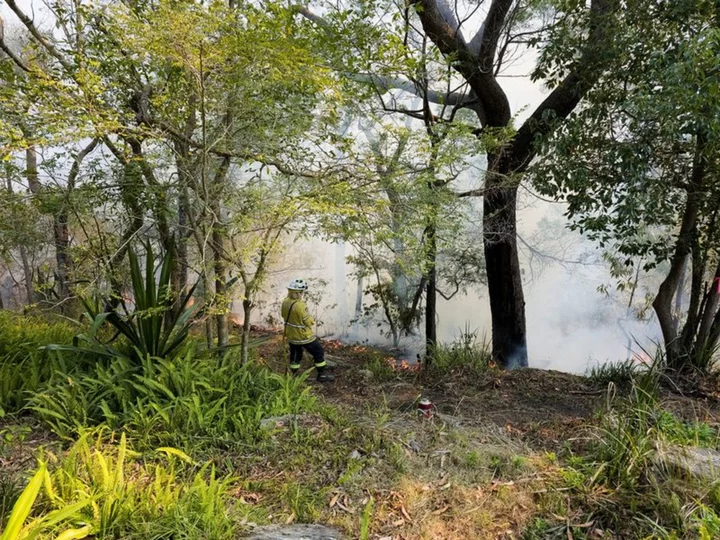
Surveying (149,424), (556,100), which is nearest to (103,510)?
(149,424)

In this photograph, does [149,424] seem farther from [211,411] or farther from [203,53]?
[203,53]

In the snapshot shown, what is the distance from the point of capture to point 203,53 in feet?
8.02

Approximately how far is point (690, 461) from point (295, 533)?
80.3 inches

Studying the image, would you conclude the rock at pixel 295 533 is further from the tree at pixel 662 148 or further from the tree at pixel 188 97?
the tree at pixel 662 148

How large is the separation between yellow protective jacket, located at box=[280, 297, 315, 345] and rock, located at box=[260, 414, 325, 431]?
1.89 metres

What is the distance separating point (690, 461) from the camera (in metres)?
2.13

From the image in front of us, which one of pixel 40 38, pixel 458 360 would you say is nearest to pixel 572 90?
pixel 458 360

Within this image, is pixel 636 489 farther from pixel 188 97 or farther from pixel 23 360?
pixel 23 360

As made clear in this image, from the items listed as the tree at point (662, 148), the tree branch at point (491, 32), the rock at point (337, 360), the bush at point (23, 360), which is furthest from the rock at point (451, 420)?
the tree branch at point (491, 32)

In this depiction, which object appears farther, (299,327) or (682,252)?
(299,327)

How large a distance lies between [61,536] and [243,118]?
109 inches

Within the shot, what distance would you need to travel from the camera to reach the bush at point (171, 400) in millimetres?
2549

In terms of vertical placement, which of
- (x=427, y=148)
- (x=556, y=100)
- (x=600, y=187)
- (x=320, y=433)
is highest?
(x=556, y=100)

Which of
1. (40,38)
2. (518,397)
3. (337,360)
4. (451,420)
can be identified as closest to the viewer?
(451,420)
